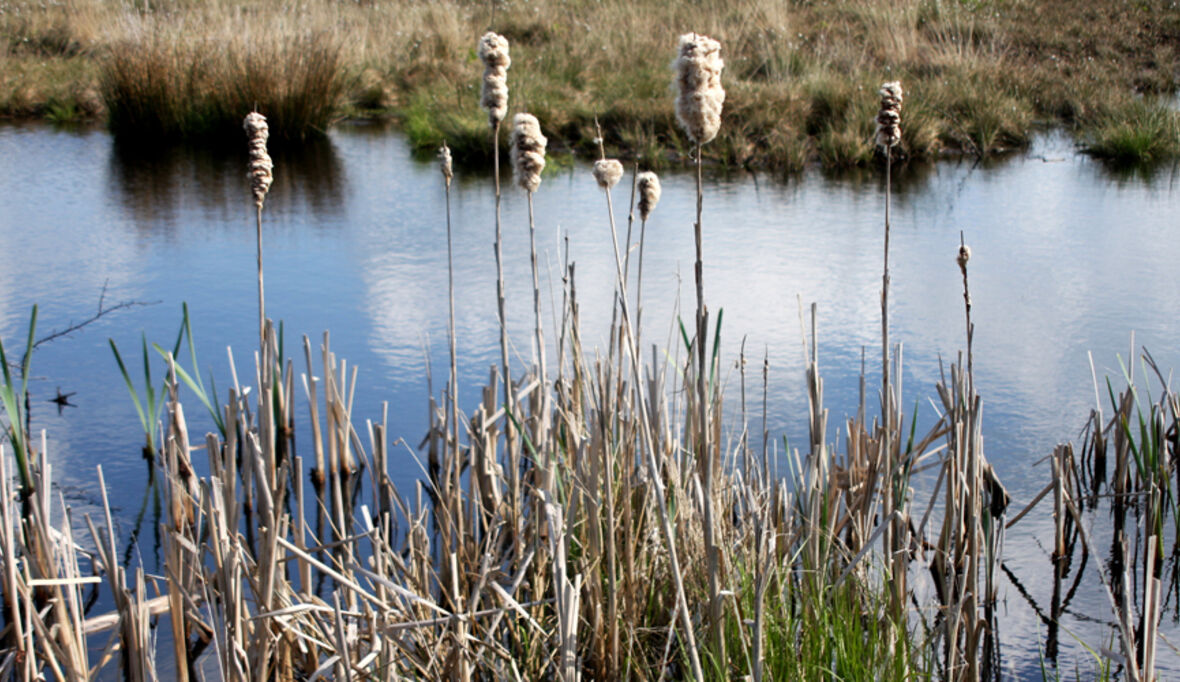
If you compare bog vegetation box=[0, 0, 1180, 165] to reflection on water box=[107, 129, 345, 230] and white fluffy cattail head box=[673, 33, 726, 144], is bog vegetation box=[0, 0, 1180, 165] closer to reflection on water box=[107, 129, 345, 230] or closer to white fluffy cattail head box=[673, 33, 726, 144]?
reflection on water box=[107, 129, 345, 230]

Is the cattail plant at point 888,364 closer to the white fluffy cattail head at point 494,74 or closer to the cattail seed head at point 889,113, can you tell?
the cattail seed head at point 889,113

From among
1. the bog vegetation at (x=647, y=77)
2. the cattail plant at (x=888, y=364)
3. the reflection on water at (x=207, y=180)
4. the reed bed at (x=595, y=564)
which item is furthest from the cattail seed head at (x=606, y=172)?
the bog vegetation at (x=647, y=77)

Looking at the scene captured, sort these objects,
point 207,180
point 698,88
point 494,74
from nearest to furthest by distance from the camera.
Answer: point 698,88 → point 494,74 → point 207,180

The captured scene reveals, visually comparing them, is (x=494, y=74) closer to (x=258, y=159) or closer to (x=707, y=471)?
(x=258, y=159)

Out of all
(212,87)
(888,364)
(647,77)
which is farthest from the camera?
(647,77)

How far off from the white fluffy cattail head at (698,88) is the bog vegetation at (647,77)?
5.36 m

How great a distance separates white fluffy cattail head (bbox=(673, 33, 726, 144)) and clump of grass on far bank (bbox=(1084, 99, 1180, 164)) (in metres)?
6.10

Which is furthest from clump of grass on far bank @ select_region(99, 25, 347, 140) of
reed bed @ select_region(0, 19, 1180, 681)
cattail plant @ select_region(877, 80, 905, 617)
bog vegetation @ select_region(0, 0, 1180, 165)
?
cattail plant @ select_region(877, 80, 905, 617)

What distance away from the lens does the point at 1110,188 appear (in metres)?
5.48

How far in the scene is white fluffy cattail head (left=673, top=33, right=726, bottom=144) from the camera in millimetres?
1017

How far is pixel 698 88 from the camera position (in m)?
1.02

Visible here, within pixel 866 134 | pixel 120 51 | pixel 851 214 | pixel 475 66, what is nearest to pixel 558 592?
pixel 851 214

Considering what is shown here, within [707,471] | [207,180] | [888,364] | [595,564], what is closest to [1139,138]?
[207,180]

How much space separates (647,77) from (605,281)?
4502 mm
